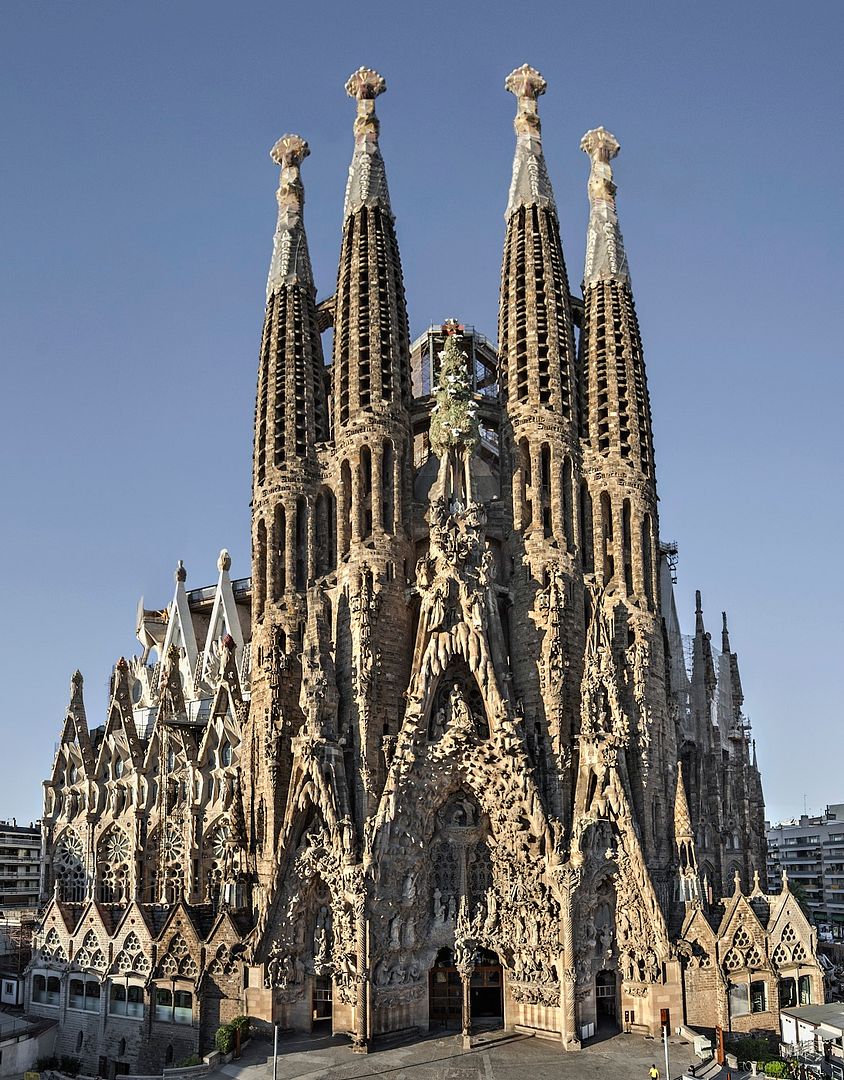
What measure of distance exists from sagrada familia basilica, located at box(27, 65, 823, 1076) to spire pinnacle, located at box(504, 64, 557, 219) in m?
0.15

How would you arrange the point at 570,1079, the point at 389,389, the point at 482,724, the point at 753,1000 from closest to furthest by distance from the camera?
1. the point at 570,1079
2. the point at 753,1000
3. the point at 482,724
4. the point at 389,389

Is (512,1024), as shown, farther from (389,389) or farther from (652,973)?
(389,389)

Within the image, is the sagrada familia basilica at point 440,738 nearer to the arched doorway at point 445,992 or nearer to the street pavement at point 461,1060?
the arched doorway at point 445,992

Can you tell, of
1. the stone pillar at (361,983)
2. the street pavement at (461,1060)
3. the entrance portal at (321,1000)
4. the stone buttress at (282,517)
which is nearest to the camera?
the street pavement at (461,1060)

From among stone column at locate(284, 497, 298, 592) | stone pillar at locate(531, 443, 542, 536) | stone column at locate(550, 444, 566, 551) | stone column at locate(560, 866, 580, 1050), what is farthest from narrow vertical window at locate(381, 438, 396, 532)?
stone column at locate(560, 866, 580, 1050)

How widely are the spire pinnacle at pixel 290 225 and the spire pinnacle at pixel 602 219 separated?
13.7 m

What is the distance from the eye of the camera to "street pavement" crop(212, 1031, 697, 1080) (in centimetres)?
3762

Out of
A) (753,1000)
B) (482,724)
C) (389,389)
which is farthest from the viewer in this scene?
(389,389)

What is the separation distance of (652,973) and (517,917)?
5.25 m

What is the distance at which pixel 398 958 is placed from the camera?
44.0 meters

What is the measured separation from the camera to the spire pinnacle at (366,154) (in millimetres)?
55844

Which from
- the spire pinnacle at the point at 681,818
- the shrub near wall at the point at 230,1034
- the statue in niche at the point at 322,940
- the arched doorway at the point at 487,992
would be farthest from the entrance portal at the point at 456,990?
the spire pinnacle at the point at 681,818

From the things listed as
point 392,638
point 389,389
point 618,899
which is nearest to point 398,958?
point 618,899

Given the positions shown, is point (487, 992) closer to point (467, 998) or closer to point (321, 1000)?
point (467, 998)
